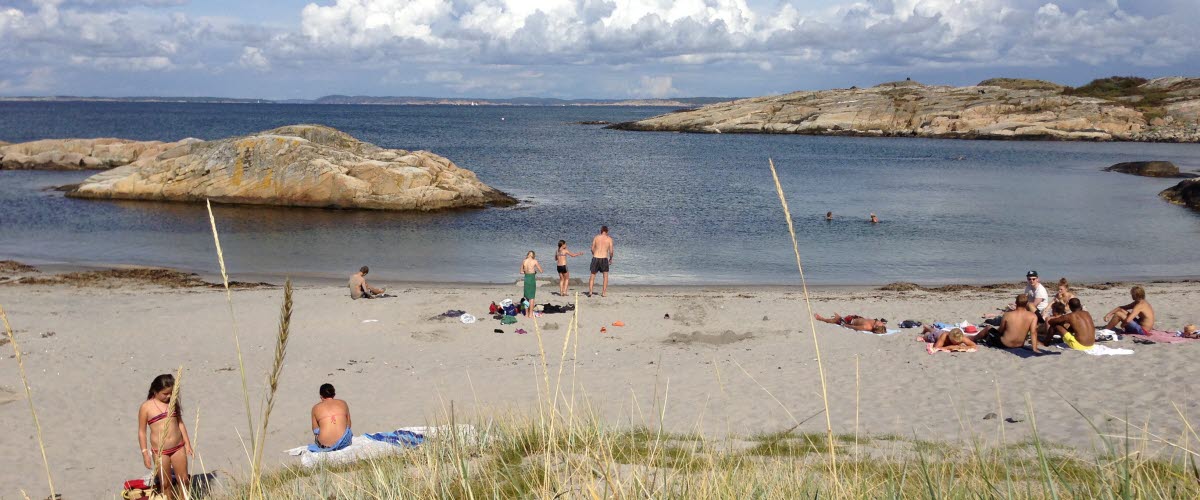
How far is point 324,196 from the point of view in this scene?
104 feet

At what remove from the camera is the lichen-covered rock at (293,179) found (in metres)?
31.9

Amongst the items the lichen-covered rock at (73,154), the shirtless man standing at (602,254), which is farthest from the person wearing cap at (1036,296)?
the lichen-covered rock at (73,154)

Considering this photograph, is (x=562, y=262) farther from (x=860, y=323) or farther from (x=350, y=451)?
(x=350, y=451)

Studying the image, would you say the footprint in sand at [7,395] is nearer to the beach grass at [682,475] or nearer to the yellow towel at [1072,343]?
the beach grass at [682,475]

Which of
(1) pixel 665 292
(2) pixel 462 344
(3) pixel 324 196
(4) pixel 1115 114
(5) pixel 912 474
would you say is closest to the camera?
(5) pixel 912 474

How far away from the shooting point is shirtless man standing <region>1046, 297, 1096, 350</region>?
11.6m

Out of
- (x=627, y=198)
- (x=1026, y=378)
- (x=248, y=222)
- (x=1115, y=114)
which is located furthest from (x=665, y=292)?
(x=1115, y=114)

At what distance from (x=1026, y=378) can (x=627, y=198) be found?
2810 cm

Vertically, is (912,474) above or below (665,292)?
above

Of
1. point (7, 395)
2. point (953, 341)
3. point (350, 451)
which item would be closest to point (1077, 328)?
point (953, 341)

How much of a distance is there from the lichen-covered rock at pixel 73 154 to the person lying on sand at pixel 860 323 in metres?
42.8

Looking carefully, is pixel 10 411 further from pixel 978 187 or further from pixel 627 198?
pixel 978 187

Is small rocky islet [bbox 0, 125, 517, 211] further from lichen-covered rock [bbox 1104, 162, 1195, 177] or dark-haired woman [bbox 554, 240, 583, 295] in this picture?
lichen-covered rock [bbox 1104, 162, 1195, 177]

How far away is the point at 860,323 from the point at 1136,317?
151 inches
